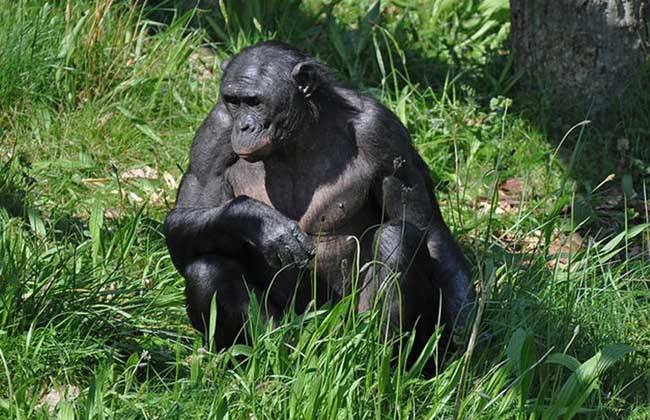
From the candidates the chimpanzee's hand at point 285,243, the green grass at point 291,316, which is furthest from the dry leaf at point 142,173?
the chimpanzee's hand at point 285,243

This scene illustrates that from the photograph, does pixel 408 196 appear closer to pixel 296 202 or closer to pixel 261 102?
pixel 296 202

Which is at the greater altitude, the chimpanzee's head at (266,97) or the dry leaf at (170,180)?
the chimpanzee's head at (266,97)

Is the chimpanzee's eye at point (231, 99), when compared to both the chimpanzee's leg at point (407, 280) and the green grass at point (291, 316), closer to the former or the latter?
the chimpanzee's leg at point (407, 280)

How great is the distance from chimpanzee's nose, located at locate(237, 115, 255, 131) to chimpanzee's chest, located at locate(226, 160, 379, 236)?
33cm

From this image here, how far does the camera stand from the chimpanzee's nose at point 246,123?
5.32 m

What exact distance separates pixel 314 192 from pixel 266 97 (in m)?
0.48

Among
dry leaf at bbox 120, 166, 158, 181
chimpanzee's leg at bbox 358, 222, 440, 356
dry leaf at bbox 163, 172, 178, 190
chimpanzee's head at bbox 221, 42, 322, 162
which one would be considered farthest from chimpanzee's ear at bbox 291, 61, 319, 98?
dry leaf at bbox 120, 166, 158, 181

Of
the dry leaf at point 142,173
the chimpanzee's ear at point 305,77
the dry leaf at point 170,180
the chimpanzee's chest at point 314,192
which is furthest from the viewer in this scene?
the dry leaf at point 142,173

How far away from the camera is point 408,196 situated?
5512 mm

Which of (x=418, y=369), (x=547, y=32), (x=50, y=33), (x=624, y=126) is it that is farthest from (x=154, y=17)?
(x=418, y=369)

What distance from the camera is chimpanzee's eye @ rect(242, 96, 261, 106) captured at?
5.37 meters

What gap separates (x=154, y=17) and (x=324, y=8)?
1.08 metres

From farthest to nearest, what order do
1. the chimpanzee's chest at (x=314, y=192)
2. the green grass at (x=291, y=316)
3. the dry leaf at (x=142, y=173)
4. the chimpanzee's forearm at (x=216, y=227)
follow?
the dry leaf at (x=142, y=173), the chimpanzee's chest at (x=314, y=192), the chimpanzee's forearm at (x=216, y=227), the green grass at (x=291, y=316)

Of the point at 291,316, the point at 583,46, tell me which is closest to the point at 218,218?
the point at 291,316
